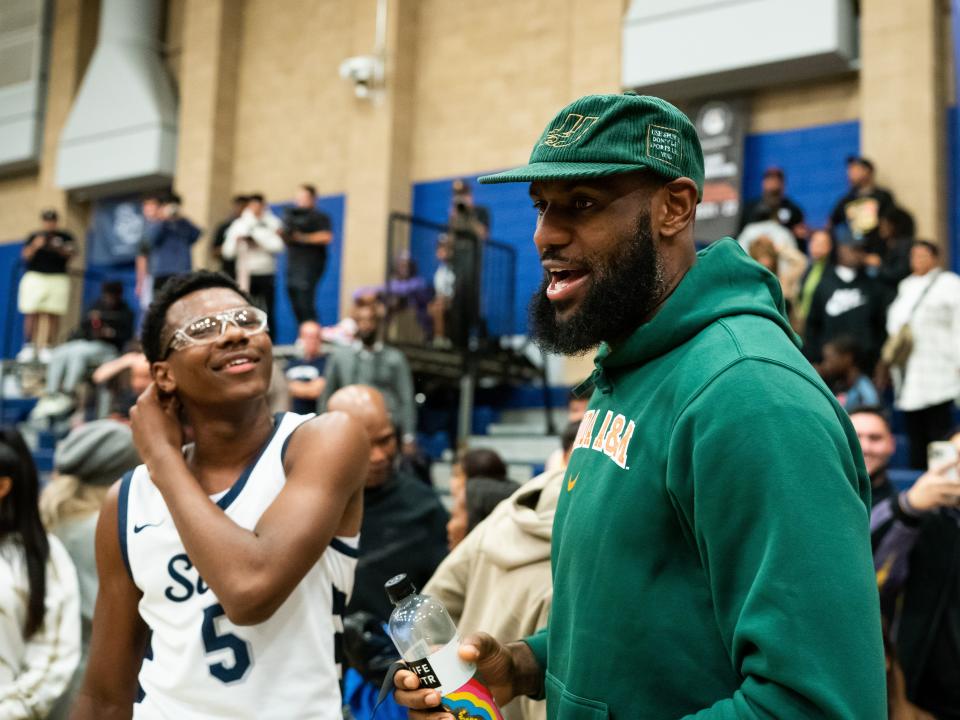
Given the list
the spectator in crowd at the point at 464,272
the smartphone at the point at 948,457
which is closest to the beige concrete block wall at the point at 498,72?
the spectator in crowd at the point at 464,272

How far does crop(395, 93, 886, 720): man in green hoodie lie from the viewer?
134 centimetres

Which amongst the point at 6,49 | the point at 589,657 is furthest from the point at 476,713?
the point at 6,49

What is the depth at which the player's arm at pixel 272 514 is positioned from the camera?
2.12 metres

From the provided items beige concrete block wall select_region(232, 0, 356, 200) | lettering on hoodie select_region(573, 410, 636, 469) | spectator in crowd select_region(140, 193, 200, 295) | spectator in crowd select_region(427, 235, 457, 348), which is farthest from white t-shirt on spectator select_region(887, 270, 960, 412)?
beige concrete block wall select_region(232, 0, 356, 200)

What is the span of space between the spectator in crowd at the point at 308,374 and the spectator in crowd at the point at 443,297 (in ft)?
4.09

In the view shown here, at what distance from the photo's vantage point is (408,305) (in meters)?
12.1

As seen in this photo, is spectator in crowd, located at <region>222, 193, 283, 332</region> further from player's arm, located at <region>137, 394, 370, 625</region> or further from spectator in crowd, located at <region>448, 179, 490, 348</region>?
player's arm, located at <region>137, 394, 370, 625</region>

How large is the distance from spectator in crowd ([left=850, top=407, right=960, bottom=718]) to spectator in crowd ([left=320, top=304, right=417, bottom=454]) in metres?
5.37

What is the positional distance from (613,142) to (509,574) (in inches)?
74.9

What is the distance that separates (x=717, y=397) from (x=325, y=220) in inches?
452

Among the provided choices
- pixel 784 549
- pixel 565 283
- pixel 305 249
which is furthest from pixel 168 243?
pixel 784 549

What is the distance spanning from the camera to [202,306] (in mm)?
2549

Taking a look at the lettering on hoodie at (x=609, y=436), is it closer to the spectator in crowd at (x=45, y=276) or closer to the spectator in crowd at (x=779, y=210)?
the spectator in crowd at (x=779, y=210)

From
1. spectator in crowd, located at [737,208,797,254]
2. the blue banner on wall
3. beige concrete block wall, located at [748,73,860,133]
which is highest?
beige concrete block wall, located at [748,73,860,133]
